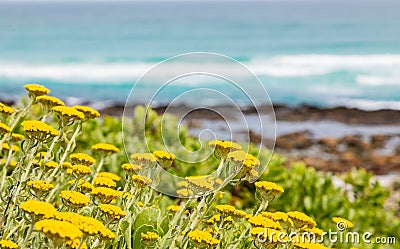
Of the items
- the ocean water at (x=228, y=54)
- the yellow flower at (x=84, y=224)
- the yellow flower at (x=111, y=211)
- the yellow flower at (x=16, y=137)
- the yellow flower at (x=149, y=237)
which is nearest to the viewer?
the yellow flower at (x=84, y=224)

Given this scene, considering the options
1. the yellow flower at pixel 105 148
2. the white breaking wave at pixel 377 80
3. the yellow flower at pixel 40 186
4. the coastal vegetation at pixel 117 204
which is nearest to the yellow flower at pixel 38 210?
the coastal vegetation at pixel 117 204

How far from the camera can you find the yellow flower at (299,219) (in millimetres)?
2420

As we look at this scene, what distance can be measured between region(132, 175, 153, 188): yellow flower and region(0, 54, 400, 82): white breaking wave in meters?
21.3

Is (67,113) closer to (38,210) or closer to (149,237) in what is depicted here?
(149,237)

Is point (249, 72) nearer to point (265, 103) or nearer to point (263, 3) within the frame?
point (265, 103)

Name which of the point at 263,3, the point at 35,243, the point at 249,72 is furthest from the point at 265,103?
the point at 263,3

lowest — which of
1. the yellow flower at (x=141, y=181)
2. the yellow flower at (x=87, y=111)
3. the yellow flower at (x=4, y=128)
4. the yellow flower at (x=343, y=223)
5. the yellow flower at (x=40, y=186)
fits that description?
the yellow flower at (x=343, y=223)

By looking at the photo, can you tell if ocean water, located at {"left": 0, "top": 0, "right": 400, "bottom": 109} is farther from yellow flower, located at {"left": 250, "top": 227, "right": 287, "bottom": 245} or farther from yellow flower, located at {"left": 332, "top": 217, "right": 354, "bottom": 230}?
yellow flower, located at {"left": 250, "top": 227, "right": 287, "bottom": 245}

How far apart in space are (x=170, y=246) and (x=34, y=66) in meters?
25.2

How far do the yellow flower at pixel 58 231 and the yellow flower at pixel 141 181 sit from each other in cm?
98

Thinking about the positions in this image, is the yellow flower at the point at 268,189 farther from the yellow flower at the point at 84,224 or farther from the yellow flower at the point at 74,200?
the yellow flower at the point at 84,224

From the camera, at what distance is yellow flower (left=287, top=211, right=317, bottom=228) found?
2420mm

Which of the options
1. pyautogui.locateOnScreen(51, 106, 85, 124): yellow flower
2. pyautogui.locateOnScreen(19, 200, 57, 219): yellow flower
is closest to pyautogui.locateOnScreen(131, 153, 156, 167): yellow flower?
pyautogui.locateOnScreen(51, 106, 85, 124): yellow flower

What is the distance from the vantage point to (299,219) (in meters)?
2.43
